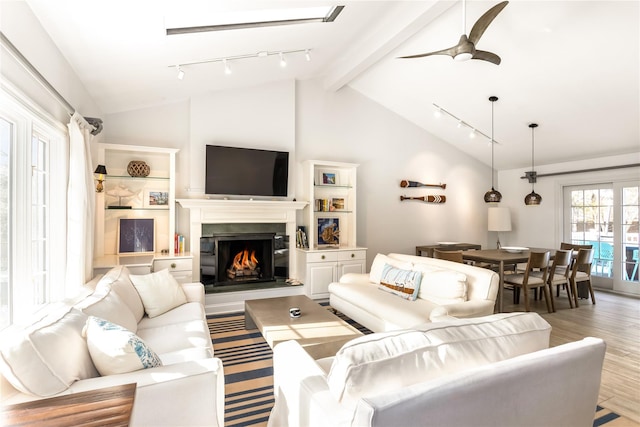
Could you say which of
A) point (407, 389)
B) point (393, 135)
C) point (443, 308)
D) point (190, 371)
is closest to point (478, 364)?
point (407, 389)

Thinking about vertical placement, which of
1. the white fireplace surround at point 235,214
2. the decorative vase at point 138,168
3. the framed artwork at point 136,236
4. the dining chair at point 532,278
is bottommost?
the dining chair at point 532,278

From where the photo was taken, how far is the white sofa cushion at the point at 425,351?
1.14 meters

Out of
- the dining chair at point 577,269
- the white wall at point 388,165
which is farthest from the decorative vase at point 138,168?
the dining chair at point 577,269

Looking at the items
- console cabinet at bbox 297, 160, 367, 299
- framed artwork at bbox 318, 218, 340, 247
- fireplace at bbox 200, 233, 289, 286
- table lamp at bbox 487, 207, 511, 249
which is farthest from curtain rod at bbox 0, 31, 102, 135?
table lamp at bbox 487, 207, 511, 249

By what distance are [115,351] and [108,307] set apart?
0.68 meters

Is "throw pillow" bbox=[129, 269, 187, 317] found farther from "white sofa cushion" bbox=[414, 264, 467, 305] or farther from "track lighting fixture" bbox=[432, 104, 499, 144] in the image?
"track lighting fixture" bbox=[432, 104, 499, 144]

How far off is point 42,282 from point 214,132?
272cm

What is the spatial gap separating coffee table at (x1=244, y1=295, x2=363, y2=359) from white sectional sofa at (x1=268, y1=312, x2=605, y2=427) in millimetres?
751

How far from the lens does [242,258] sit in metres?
4.91

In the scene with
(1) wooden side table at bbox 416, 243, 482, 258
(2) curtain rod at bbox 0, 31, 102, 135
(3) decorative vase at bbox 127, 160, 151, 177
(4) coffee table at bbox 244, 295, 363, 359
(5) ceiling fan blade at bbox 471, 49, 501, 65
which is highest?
(5) ceiling fan blade at bbox 471, 49, 501, 65

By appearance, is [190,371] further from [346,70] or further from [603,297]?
[603,297]

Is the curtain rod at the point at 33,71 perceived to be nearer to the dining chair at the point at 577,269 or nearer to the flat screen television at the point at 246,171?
the flat screen television at the point at 246,171

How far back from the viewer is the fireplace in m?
4.57

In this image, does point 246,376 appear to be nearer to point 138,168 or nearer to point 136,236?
point 136,236
